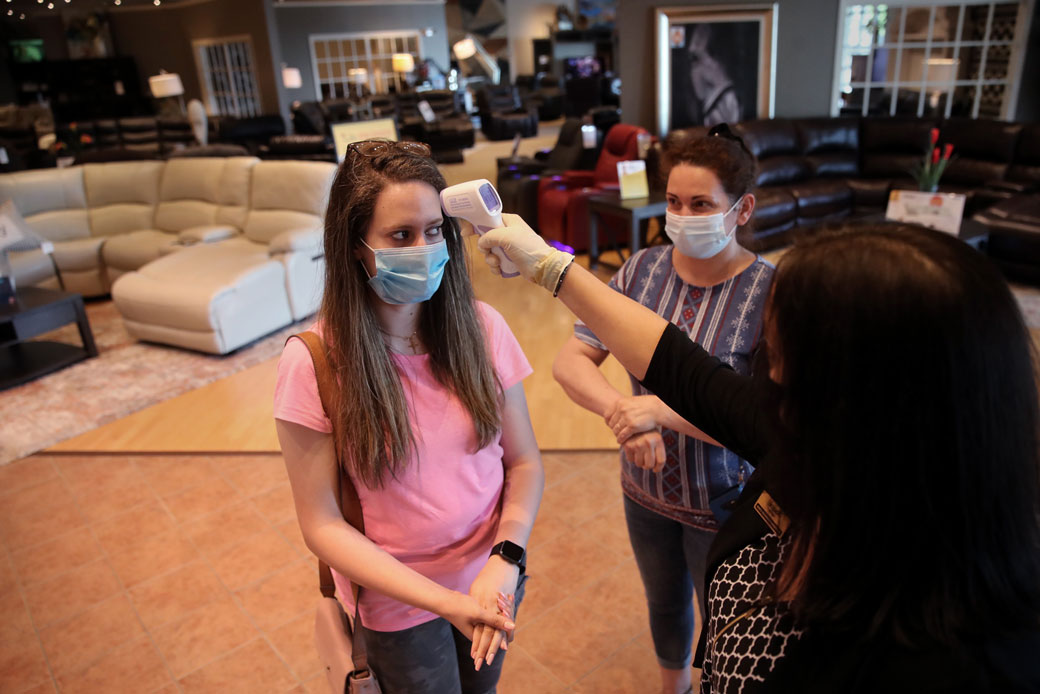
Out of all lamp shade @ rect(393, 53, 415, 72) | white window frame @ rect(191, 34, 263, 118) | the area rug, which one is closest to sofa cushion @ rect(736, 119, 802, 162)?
the area rug

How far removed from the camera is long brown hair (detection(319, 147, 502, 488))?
1.20 metres

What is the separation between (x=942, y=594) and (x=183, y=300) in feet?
15.8

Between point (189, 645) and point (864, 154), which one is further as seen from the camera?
point (864, 154)

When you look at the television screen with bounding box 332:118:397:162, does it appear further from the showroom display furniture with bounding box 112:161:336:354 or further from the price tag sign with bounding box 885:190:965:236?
the price tag sign with bounding box 885:190:965:236

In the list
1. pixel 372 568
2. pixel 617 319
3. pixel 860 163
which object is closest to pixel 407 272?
pixel 617 319

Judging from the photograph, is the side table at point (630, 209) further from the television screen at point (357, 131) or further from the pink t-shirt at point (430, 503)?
the pink t-shirt at point (430, 503)

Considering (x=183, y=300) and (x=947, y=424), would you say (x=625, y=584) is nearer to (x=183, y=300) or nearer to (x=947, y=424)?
(x=947, y=424)

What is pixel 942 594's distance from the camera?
2.08 ft

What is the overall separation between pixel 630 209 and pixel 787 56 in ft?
10.7

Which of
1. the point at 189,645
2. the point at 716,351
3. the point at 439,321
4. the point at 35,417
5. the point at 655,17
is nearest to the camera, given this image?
the point at 439,321

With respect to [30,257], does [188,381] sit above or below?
below

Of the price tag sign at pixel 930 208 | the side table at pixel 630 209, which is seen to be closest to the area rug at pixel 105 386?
the side table at pixel 630 209

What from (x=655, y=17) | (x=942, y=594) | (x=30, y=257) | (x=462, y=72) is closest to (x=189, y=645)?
(x=942, y=594)

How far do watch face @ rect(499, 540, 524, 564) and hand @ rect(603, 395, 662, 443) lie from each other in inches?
11.9
